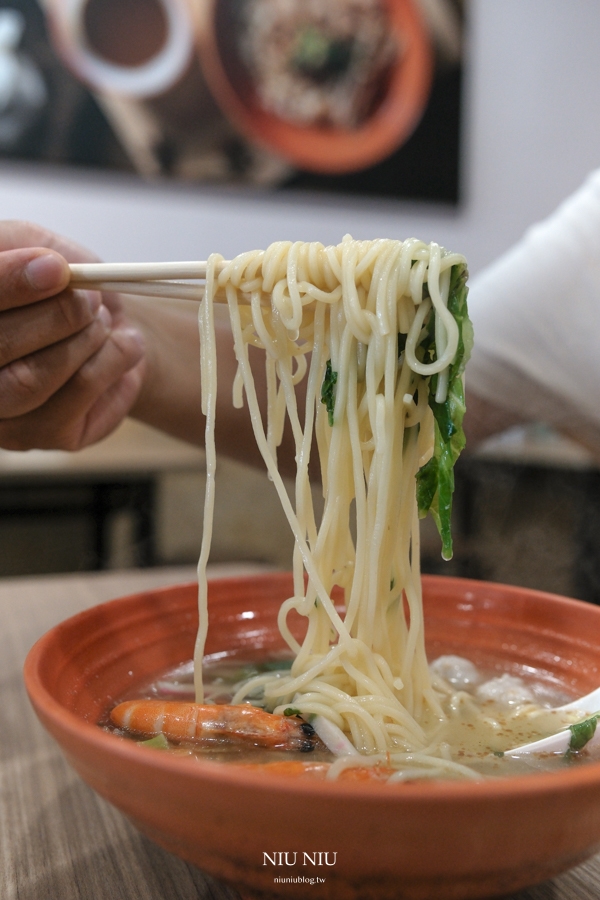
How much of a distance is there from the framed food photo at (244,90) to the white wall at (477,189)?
0.10m

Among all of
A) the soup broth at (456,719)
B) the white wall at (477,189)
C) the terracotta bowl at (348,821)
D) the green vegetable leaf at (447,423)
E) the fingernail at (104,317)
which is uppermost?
the white wall at (477,189)

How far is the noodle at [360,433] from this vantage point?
0.99 m

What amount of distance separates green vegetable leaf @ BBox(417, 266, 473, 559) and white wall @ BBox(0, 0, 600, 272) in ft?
8.95

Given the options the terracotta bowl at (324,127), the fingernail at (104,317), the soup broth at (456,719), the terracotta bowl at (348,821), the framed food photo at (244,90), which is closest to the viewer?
the terracotta bowl at (348,821)

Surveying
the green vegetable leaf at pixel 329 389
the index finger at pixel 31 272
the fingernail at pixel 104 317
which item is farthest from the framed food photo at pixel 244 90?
the green vegetable leaf at pixel 329 389

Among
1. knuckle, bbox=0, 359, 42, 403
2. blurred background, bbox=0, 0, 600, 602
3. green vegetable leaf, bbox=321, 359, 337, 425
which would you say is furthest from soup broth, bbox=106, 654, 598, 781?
blurred background, bbox=0, 0, 600, 602

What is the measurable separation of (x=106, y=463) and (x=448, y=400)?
247 cm

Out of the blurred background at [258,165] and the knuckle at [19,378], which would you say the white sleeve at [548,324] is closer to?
the blurred background at [258,165]

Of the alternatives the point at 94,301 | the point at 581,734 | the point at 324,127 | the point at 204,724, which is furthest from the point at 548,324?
the point at 324,127

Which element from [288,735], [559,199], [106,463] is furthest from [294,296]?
[559,199]

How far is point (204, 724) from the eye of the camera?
0.88 meters

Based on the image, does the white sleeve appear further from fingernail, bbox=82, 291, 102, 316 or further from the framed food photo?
the framed food photo

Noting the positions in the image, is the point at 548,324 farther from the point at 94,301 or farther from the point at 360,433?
the point at 94,301

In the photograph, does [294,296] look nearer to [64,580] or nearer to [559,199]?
[64,580]
